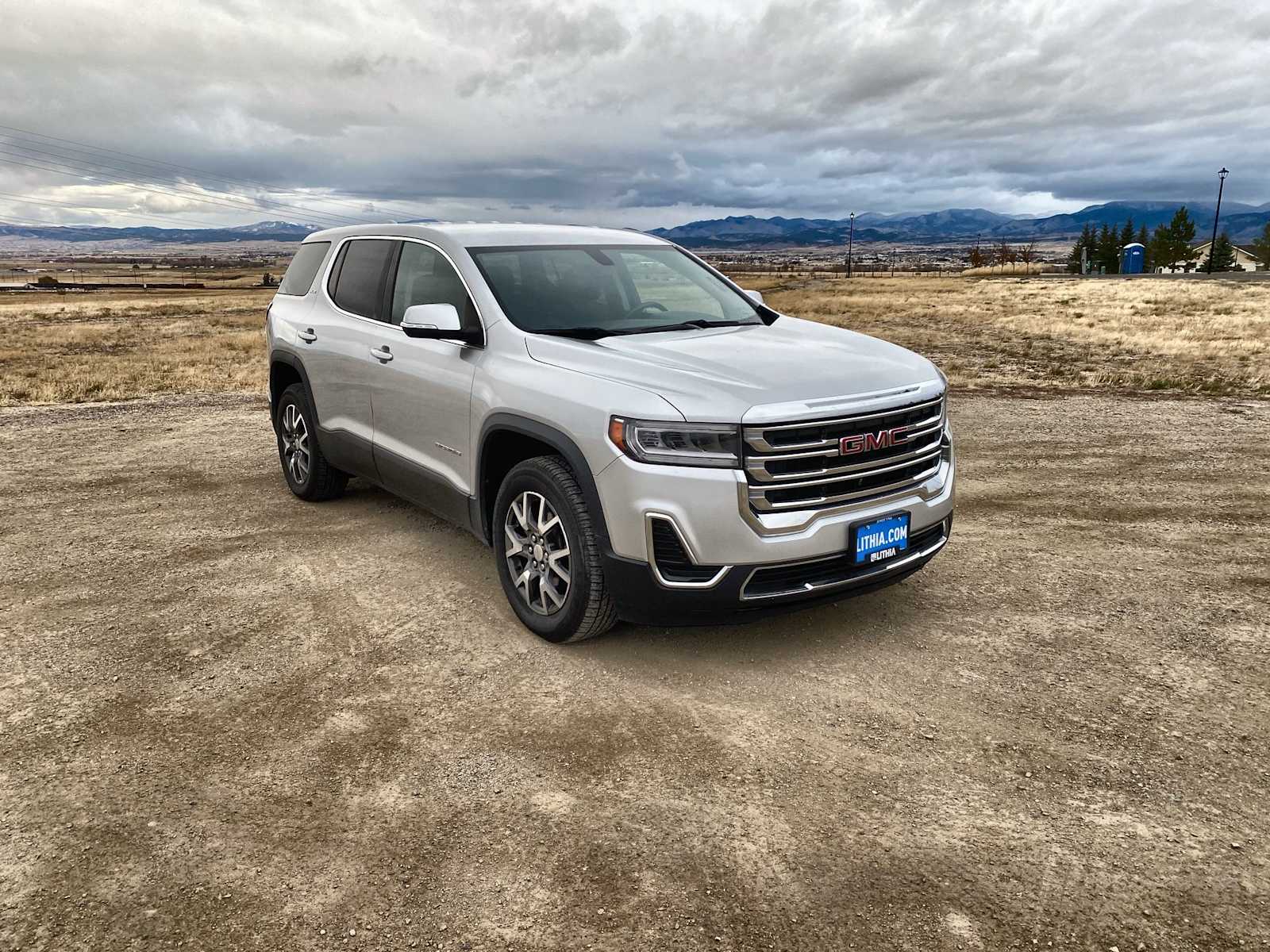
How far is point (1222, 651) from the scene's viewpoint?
13.7 feet

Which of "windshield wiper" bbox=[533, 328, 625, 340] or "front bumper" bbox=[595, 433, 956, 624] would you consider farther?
"windshield wiper" bbox=[533, 328, 625, 340]

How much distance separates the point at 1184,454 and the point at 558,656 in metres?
6.63

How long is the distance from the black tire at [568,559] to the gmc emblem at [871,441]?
1091mm

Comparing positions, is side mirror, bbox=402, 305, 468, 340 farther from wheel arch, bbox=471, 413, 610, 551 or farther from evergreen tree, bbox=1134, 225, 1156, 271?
evergreen tree, bbox=1134, 225, 1156, 271

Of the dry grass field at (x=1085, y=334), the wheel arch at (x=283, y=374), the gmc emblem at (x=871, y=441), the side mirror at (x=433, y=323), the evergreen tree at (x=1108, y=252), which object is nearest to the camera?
the gmc emblem at (x=871, y=441)

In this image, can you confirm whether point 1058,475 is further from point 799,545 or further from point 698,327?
point 799,545

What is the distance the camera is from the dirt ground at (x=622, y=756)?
8.41 ft

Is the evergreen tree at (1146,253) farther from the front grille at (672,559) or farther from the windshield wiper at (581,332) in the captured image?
the front grille at (672,559)

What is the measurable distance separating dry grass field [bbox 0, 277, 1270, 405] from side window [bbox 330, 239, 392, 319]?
8.03 metres

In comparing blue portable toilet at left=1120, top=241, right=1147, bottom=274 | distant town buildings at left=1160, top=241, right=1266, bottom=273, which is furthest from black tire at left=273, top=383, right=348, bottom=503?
distant town buildings at left=1160, top=241, right=1266, bottom=273

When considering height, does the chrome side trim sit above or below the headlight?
below

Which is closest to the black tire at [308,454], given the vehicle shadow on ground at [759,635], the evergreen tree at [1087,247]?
the vehicle shadow on ground at [759,635]

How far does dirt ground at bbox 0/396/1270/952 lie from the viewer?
2.56 meters

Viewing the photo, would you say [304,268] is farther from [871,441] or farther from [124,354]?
[124,354]
